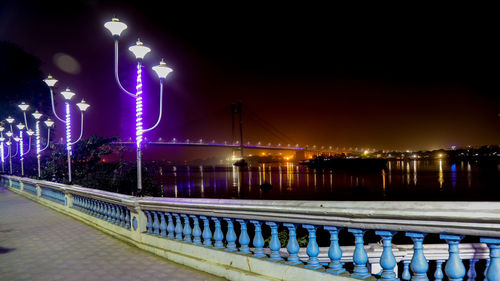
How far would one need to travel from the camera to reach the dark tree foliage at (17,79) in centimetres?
3291

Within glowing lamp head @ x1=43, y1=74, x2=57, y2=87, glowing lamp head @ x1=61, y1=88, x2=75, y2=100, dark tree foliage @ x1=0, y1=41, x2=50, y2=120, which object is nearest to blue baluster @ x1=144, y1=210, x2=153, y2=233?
glowing lamp head @ x1=61, y1=88, x2=75, y2=100

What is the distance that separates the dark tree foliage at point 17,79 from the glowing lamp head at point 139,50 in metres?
30.6

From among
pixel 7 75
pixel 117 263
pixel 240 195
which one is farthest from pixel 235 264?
pixel 240 195

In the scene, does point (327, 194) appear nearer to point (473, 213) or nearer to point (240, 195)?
point (240, 195)

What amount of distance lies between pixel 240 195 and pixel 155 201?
4793 cm

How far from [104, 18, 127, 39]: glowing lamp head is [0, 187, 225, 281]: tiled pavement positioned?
4.08 meters

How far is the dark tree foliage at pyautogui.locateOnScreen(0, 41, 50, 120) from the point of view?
3291cm

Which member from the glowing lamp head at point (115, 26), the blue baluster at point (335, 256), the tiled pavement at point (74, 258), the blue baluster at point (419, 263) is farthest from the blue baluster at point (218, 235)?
the glowing lamp head at point (115, 26)

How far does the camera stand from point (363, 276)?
3.38 meters

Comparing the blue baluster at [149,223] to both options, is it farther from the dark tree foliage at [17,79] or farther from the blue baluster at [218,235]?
the dark tree foliage at [17,79]

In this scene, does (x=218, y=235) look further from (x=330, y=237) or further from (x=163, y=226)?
(x=163, y=226)

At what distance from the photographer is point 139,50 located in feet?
25.5

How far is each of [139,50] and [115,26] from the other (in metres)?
0.85

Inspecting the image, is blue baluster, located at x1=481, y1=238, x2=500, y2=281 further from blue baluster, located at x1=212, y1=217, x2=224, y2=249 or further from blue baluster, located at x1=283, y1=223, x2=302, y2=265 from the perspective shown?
blue baluster, located at x1=212, y1=217, x2=224, y2=249
